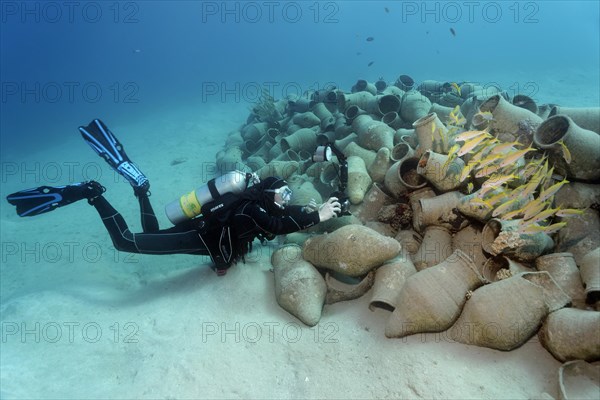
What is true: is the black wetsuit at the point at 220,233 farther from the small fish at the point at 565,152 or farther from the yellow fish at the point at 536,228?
the small fish at the point at 565,152

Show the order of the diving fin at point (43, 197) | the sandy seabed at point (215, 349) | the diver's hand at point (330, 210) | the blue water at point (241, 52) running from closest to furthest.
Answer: the sandy seabed at point (215, 349) < the diver's hand at point (330, 210) < the diving fin at point (43, 197) < the blue water at point (241, 52)

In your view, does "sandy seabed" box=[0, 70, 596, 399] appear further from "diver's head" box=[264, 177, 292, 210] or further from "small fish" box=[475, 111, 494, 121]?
"small fish" box=[475, 111, 494, 121]

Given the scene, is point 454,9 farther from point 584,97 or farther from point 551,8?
point 584,97

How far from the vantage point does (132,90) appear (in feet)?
157

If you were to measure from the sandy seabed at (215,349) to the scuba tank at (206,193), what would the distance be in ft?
3.37

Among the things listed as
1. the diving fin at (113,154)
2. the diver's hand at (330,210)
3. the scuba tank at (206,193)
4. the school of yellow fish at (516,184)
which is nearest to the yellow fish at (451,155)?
the school of yellow fish at (516,184)

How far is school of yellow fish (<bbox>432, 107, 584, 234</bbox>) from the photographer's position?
10.9ft

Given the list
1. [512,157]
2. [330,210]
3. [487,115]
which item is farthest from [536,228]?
[330,210]

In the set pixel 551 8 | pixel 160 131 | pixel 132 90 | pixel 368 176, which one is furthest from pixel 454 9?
pixel 368 176

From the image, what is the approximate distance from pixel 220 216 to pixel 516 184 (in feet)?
12.1

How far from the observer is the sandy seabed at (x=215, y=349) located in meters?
3.13

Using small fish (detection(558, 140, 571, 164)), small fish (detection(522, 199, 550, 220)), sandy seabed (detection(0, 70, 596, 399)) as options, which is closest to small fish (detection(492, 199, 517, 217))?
small fish (detection(522, 199, 550, 220))

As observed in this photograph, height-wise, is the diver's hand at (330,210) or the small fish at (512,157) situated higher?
the small fish at (512,157)

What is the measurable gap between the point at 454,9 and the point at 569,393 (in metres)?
140
